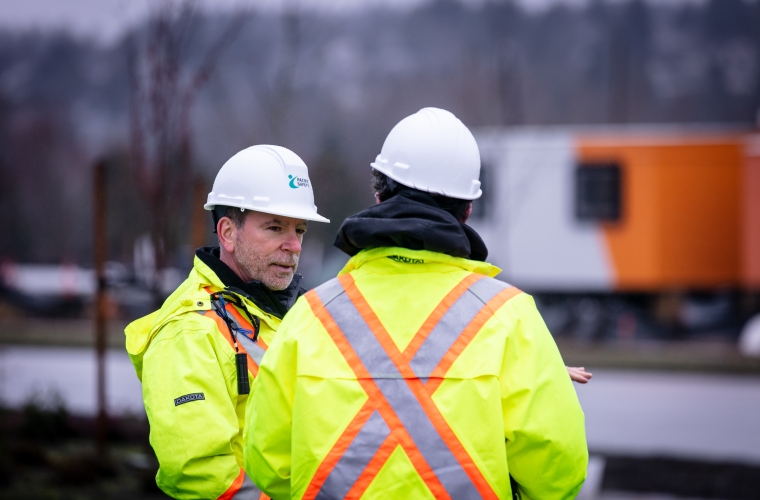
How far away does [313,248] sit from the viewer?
72.7ft

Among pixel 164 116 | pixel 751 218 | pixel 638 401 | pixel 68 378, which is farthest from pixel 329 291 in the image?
pixel 751 218

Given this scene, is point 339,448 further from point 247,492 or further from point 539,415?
point 247,492

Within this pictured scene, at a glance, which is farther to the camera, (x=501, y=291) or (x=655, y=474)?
(x=655, y=474)

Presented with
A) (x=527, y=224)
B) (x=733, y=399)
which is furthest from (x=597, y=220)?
(x=733, y=399)

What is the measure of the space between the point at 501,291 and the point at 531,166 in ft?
48.0

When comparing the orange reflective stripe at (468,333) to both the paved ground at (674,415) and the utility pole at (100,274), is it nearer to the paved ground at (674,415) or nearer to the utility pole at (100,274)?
the utility pole at (100,274)

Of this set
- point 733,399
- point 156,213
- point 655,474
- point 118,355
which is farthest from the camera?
point 118,355

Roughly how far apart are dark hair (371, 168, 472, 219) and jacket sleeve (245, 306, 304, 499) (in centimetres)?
47

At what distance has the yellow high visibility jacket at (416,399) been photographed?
2045mm

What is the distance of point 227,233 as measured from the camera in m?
3.07

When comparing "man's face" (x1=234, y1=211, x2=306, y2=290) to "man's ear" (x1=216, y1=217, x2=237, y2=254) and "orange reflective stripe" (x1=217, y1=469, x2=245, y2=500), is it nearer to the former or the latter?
"man's ear" (x1=216, y1=217, x2=237, y2=254)

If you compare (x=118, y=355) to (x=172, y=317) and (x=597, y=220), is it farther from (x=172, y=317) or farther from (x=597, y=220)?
(x=172, y=317)

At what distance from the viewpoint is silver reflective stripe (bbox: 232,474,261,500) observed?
2.54m

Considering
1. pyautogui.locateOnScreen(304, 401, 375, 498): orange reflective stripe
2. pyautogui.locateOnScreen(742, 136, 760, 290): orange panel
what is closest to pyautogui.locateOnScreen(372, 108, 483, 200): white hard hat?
pyautogui.locateOnScreen(304, 401, 375, 498): orange reflective stripe
